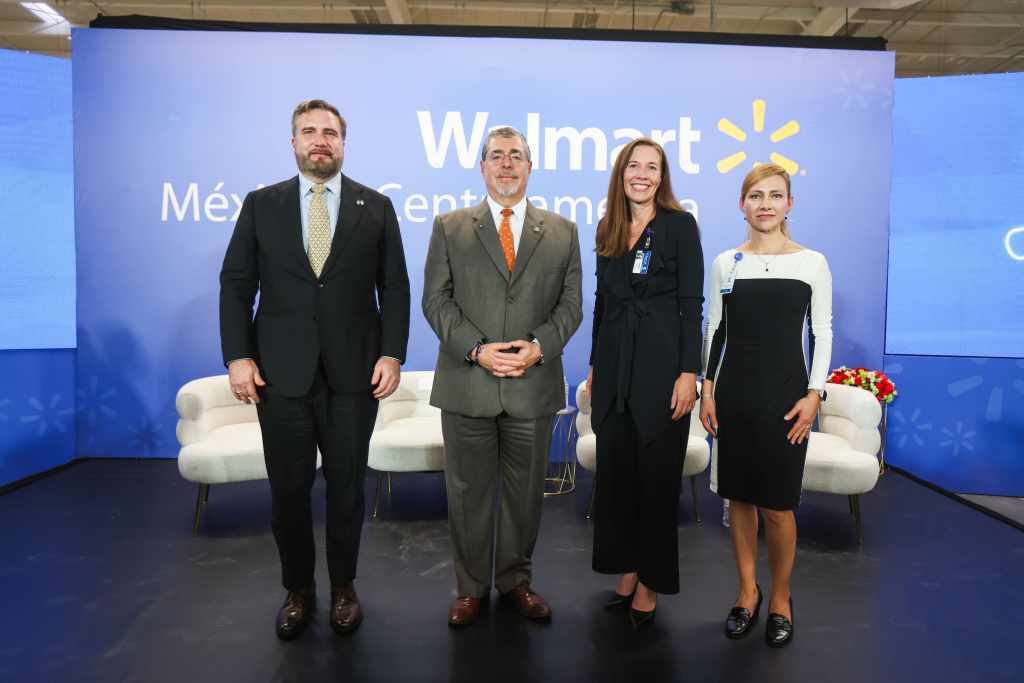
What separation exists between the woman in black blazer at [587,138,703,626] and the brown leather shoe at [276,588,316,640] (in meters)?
1.12

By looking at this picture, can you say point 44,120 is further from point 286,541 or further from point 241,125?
point 286,541

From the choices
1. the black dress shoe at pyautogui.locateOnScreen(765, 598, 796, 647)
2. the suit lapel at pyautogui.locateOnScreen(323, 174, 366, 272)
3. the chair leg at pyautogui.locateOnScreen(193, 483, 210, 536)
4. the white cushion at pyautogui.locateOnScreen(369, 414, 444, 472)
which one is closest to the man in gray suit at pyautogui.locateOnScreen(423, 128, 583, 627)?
the suit lapel at pyautogui.locateOnScreen(323, 174, 366, 272)

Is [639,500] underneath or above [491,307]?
underneath

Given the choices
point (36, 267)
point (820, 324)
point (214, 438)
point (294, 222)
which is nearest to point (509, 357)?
point (294, 222)

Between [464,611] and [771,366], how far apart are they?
1448 mm

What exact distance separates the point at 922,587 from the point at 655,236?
2.08m

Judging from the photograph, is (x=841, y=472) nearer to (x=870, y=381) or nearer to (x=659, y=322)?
(x=870, y=381)

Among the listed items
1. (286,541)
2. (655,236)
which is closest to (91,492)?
(286,541)

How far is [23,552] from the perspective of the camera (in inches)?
120

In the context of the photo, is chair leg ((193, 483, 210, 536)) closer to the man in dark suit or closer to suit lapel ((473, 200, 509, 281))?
the man in dark suit

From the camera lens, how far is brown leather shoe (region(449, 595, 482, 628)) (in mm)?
2334

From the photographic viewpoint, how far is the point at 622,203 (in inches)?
87.9

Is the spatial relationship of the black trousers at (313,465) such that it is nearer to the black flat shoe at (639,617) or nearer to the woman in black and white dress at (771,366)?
the black flat shoe at (639,617)

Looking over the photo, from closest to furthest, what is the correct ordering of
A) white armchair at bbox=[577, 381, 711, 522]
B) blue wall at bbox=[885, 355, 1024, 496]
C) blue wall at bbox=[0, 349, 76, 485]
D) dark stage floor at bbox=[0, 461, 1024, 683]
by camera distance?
dark stage floor at bbox=[0, 461, 1024, 683]
white armchair at bbox=[577, 381, 711, 522]
blue wall at bbox=[0, 349, 76, 485]
blue wall at bbox=[885, 355, 1024, 496]
